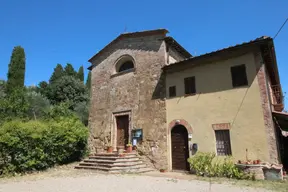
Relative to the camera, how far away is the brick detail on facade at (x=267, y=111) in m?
8.36

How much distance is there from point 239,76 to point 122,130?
784 centimetres

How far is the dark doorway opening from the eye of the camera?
13.4 meters

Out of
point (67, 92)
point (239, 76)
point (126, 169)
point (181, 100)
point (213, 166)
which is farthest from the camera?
point (67, 92)

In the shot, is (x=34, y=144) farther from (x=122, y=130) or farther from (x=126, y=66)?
(x=126, y=66)

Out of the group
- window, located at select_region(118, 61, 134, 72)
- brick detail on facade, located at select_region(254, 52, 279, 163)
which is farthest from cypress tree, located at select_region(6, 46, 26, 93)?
brick detail on facade, located at select_region(254, 52, 279, 163)

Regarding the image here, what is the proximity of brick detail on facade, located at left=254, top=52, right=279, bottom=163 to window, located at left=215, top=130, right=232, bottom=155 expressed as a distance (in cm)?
162

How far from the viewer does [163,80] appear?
12.2 metres

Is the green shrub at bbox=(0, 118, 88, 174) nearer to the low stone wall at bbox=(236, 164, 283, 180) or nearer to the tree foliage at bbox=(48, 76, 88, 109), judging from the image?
the low stone wall at bbox=(236, 164, 283, 180)

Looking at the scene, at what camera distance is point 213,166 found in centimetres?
930

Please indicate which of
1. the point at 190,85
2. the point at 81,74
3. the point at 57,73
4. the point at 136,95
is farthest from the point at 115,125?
the point at 57,73

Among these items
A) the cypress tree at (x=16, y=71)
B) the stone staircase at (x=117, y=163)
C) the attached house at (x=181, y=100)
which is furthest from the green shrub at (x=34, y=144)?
the cypress tree at (x=16, y=71)

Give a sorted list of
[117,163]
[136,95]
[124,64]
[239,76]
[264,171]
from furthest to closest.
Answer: [124,64] → [136,95] → [117,163] → [239,76] → [264,171]

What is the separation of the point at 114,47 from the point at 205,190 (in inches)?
468

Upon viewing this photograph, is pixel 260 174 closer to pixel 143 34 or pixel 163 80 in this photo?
pixel 163 80
